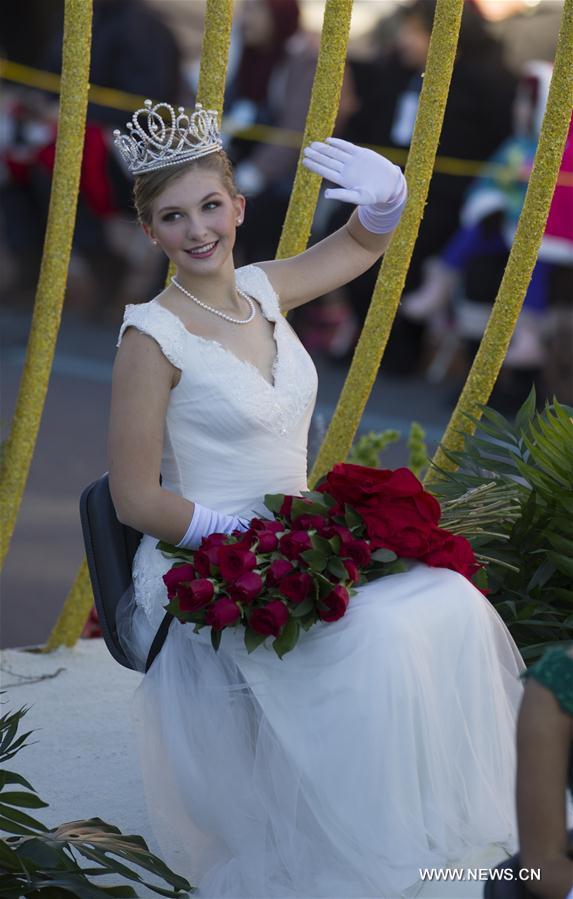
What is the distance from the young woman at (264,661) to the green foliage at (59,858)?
103mm

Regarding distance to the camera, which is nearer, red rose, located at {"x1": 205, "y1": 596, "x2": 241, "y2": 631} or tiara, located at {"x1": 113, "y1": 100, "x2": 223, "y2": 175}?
red rose, located at {"x1": 205, "y1": 596, "x2": 241, "y2": 631}

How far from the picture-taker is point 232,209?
2697 mm

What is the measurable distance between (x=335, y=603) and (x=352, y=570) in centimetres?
7

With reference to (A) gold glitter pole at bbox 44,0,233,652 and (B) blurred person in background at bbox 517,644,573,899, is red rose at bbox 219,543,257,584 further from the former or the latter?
(A) gold glitter pole at bbox 44,0,233,652

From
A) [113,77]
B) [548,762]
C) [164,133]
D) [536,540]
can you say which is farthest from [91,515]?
[113,77]

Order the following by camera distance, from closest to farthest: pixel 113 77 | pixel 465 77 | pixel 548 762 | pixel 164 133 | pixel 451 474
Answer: pixel 548 762 < pixel 164 133 < pixel 451 474 < pixel 465 77 < pixel 113 77

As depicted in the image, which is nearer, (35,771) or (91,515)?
(91,515)

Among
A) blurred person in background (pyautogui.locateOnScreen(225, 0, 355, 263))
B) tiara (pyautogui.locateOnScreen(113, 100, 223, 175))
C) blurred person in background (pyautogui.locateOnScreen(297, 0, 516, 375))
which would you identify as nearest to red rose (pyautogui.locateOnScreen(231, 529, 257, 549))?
tiara (pyautogui.locateOnScreen(113, 100, 223, 175))

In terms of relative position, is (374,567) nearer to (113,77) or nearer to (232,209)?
(232,209)

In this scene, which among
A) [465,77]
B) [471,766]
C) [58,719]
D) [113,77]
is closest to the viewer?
[471,766]

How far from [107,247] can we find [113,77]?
1398mm

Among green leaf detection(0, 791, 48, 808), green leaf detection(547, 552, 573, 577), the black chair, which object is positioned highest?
green leaf detection(547, 552, 573, 577)

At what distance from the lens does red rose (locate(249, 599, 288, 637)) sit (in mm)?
2316

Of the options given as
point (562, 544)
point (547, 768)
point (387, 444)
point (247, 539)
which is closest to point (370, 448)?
point (387, 444)
